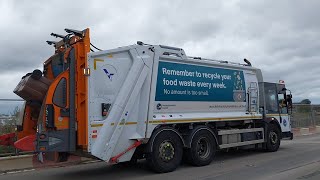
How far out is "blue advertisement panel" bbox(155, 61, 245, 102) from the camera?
10359mm

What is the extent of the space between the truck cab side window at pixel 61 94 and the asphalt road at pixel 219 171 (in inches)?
82.2

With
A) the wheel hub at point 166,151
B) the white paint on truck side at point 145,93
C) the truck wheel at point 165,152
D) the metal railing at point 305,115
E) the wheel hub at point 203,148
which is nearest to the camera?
the white paint on truck side at point 145,93

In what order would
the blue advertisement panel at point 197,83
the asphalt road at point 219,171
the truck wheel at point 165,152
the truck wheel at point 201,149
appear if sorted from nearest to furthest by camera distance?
the asphalt road at point 219,171, the truck wheel at point 165,152, the blue advertisement panel at point 197,83, the truck wheel at point 201,149

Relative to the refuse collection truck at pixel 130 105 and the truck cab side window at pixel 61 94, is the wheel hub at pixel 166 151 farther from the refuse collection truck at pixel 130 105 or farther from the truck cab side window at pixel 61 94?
the truck cab side window at pixel 61 94

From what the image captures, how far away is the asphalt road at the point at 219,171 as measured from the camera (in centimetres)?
936

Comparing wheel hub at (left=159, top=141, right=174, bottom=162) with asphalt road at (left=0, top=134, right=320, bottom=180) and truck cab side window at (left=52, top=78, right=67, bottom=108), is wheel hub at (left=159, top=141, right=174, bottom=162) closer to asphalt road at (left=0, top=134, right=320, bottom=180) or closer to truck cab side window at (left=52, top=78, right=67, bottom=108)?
asphalt road at (left=0, top=134, right=320, bottom=180)

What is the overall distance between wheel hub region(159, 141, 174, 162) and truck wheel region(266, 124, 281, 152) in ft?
16.6

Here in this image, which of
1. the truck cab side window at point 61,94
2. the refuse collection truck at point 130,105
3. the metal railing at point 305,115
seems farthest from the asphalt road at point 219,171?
the metal railing at point 305,115

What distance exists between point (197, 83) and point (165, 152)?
233 cm

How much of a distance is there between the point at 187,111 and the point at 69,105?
11.4 feet

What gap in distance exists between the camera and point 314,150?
14.4 meters

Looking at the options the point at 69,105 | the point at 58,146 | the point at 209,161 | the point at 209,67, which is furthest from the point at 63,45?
the point at 209,161

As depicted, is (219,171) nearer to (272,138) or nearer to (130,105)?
(130,105)

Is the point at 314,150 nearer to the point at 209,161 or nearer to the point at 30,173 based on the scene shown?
the point at 209,161
